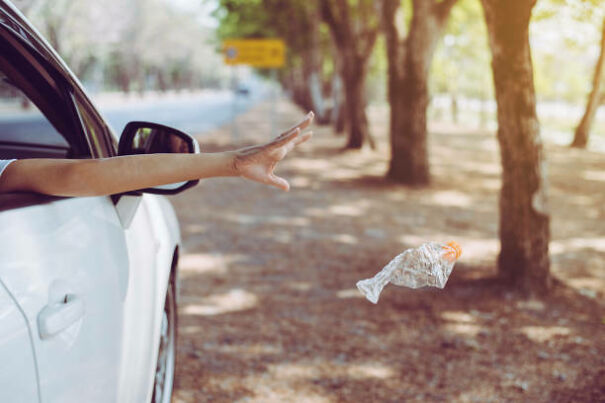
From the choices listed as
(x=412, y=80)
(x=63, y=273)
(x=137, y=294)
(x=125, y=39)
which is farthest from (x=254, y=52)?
(x=125, y=39)

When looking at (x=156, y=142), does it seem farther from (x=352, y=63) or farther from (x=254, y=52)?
(x=254, y=52)

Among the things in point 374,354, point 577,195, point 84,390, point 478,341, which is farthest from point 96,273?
point 577,195

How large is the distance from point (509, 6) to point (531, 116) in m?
0.91

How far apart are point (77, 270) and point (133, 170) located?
0.32 metres

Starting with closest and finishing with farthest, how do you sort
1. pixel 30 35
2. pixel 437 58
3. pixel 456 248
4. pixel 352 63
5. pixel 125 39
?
pixel 30 35
pixel 456 248
pixel 352 63
pixel 437 58
pixel 125 39

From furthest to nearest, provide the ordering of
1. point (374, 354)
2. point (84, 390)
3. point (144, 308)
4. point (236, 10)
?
point (236, 10), point (374, 354), point (144, 308), point (84, 390)

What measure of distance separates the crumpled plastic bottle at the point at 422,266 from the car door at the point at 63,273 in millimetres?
829

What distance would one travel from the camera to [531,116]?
17.7ft

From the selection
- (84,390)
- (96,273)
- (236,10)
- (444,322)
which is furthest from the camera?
(236,10)

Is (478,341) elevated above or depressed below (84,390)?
below

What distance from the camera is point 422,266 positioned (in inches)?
89.4

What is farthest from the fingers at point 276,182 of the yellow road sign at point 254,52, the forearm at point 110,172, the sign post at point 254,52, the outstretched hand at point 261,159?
the yellow road sign at point 254,52

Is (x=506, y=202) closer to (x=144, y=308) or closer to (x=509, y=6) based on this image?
(x=509, y=6)

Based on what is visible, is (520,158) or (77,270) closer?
(77,270)
